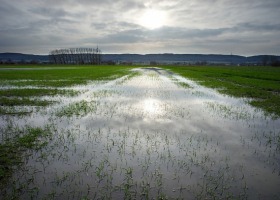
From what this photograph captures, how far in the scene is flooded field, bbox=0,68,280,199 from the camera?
16.3ft

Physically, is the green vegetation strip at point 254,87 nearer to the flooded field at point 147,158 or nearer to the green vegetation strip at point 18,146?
the flooded field at point 147,158

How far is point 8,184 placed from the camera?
5.00 meters

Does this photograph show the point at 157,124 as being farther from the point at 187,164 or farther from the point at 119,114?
the point at 187,164

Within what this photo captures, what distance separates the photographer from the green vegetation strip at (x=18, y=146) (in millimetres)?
5821

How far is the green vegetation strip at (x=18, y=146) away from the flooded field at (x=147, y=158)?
21 cm

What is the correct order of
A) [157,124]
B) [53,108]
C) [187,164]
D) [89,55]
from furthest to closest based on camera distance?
[89,55]
[53,108]
[157,124]
[187,164]

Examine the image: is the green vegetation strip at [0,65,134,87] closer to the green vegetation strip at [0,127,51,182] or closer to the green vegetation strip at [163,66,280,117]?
the green vegetation strip at [163,66,280,117]

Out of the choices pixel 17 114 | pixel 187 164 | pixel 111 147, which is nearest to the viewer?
pixel 187 164

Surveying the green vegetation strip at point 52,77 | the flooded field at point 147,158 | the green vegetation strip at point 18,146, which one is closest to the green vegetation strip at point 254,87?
the flooded field at point 147,158

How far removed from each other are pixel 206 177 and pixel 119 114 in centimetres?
747

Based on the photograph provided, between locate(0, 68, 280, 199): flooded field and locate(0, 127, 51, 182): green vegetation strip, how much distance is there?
0.21m

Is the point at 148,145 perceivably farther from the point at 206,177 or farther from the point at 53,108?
the point at 53,108

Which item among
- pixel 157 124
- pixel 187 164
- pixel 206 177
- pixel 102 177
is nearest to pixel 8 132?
pixel 102 177

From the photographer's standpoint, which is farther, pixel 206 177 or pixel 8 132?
pixel 8 132
